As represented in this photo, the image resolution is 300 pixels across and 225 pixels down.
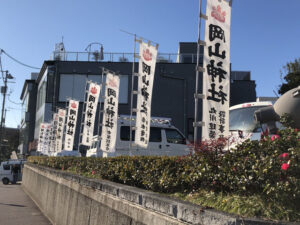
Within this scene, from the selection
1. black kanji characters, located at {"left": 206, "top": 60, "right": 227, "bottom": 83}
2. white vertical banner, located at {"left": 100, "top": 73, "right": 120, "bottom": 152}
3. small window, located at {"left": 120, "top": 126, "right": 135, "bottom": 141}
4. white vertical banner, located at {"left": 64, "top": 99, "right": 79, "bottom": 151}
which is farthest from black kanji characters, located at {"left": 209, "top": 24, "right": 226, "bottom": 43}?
white vertical banner, located at {"left": 64, "top": 99, "right": 79, "bottom": 151}

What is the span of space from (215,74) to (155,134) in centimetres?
685

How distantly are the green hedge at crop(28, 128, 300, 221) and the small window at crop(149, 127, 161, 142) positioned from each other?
27.9ft

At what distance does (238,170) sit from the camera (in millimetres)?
2898

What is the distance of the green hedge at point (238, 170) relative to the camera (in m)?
2.47

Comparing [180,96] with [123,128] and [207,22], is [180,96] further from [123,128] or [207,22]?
[207,22]

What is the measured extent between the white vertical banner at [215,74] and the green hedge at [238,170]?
2576 millimetres

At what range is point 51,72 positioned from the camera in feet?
111

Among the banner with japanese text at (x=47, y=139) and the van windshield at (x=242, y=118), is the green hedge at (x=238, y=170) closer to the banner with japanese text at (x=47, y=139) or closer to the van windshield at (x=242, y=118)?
the van windshield at (x=242, y=118)

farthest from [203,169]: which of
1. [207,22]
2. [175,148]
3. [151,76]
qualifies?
[175,148]

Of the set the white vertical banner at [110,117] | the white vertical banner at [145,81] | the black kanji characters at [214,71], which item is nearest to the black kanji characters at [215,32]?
the black kanji characters at [214,71]

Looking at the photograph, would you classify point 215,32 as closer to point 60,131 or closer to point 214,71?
point 214,71

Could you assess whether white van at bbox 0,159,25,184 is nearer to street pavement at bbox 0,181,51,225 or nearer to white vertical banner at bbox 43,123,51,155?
white vertical banner at bbox 43,123,51,155

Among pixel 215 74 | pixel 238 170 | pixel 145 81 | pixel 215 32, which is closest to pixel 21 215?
pixel 145 81

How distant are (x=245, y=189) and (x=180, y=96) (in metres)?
29.9
